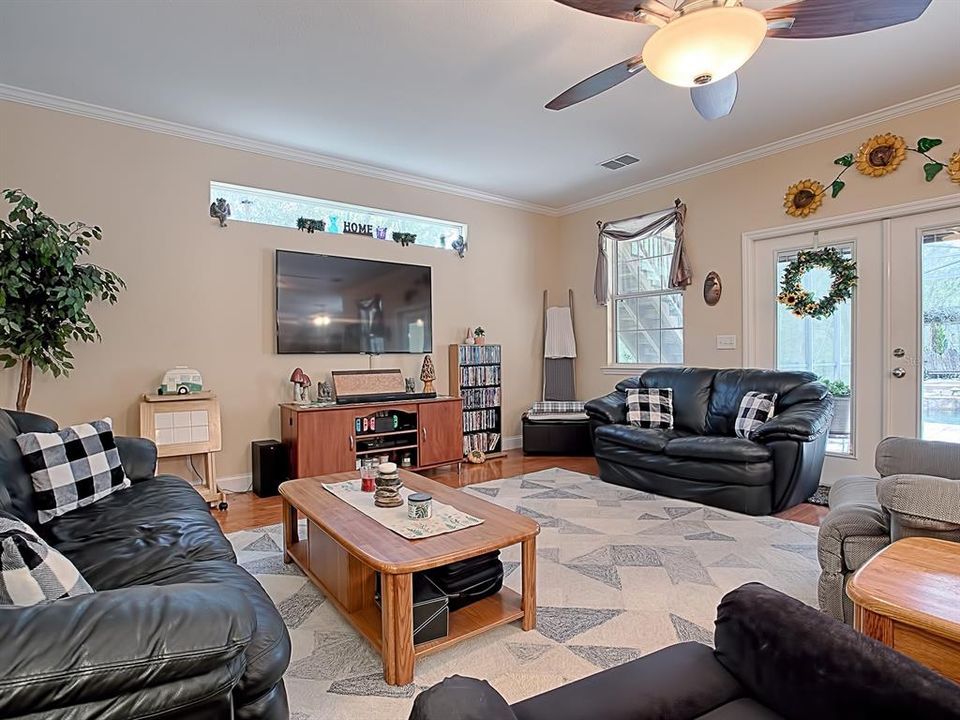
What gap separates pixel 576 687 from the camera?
106 cm

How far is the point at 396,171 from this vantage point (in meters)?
5.02

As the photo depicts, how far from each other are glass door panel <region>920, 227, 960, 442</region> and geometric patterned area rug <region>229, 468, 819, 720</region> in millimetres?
1416

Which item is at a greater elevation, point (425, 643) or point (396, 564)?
point (396, 564)

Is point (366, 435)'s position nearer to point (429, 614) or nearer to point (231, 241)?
point (231, 241)

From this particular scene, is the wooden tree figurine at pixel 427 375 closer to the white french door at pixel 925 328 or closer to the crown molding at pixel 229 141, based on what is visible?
the crown molding at pixel 229 141

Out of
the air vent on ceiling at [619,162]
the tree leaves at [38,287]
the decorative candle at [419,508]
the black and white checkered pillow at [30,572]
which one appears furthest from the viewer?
the air vent on ceiling at [619,162]

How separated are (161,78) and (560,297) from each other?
175 inches

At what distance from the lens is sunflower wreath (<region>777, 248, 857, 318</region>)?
158 inches

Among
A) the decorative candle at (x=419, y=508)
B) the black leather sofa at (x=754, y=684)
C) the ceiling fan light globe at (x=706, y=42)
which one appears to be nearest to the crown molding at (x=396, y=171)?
the ceiling fan light globe at (x=706, y=42)

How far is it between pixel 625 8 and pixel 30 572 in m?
2.35

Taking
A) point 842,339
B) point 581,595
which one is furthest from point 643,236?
point 581,595

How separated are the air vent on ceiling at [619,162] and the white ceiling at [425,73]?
0.15 m

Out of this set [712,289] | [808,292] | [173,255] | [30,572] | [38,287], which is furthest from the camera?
[712,289]

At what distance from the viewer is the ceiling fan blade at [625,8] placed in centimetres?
189
